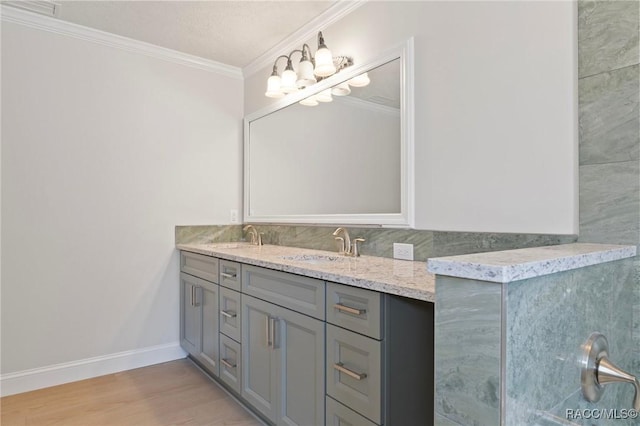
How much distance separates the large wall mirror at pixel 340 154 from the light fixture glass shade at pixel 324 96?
23mm

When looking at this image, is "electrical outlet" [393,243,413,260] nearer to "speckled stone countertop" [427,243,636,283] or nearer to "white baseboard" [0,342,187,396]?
"speckled stone countertop" [427,243,636,283]

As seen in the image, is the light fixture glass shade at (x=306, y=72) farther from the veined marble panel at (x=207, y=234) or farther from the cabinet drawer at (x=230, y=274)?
the veined marble panel at (x=207, y=234)

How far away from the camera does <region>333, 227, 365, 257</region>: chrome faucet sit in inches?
81.8

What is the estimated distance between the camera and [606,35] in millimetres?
1238

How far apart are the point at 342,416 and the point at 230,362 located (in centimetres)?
97

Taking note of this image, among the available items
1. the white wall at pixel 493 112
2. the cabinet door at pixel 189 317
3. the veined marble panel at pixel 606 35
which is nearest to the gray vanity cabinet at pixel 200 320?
the cabinet door at pixel 189 317

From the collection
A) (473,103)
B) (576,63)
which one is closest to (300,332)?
(473,103)

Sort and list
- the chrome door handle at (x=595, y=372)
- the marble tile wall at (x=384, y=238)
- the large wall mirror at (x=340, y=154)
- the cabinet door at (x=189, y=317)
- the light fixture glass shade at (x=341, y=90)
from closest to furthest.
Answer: the chrome door handle at (x=595, y=372)
the marble tile wall at (x=384, y=238)
the large wall mirror at (x=340, y=154)
the light fixture glass shade at (x=341, y=90)
the cabinet door at (x=189, y=317)

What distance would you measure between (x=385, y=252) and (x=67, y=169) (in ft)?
6.84

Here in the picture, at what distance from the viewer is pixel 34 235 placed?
239 centimetres

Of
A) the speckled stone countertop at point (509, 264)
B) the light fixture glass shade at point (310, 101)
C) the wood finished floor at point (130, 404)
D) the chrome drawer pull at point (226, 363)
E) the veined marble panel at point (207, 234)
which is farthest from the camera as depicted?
the veined marble panel at point (207, 234)

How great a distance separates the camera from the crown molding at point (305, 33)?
2.21 metres

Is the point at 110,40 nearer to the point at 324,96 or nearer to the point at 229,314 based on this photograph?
the point at 324,96

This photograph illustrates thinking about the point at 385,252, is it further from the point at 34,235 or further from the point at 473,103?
the point at 34,235
